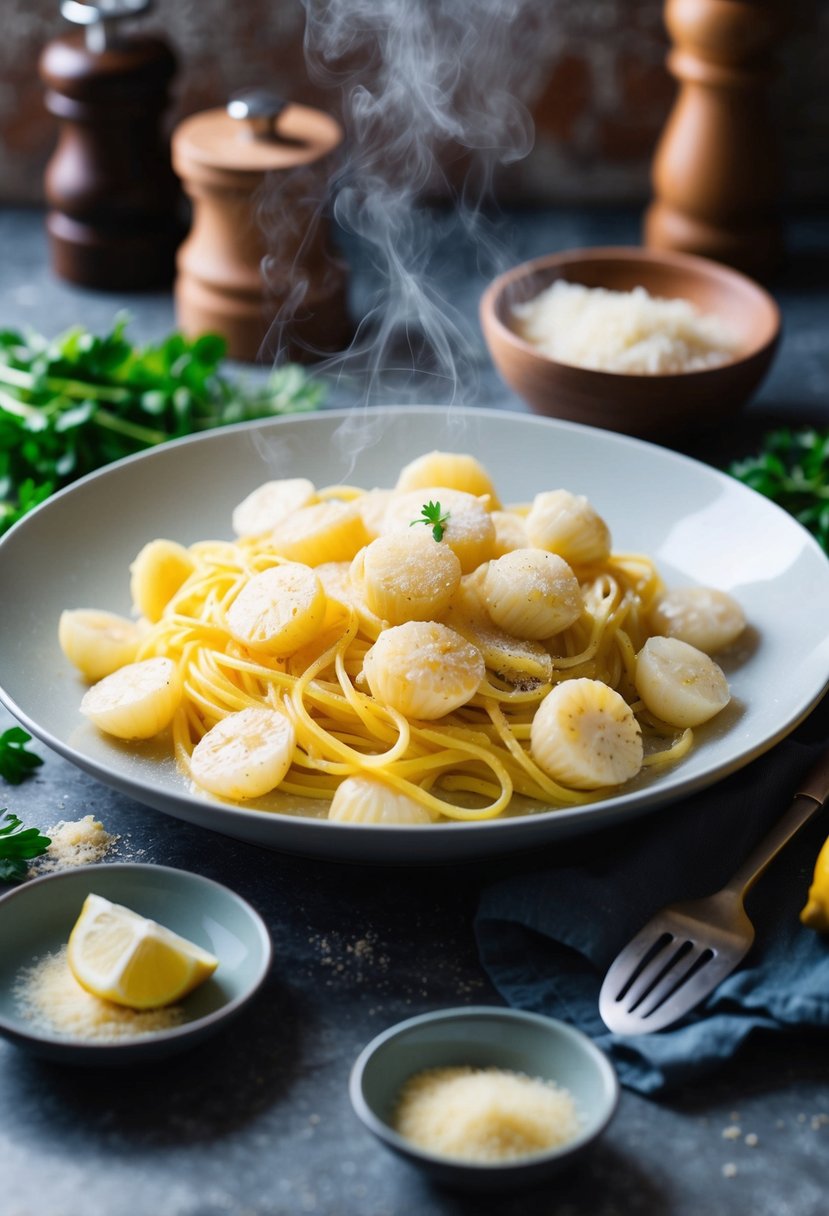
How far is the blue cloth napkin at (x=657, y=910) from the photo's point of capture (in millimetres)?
1742

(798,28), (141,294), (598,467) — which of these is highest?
(798,28)

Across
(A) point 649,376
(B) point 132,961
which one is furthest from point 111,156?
(B) point 132,961

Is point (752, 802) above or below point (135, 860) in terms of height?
above

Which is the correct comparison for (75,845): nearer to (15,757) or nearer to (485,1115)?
(15,757)

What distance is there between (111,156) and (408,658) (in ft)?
9.05

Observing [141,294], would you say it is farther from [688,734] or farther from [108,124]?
[688,734]

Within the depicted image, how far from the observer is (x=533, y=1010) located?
182 centimetres

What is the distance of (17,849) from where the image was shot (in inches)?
80.1


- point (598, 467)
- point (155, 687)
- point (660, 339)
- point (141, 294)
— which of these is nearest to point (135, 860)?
point (155, 687)

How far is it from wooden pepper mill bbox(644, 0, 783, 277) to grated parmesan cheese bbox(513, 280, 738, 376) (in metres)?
0.82

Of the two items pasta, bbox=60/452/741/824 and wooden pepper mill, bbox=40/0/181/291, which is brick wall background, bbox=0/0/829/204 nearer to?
wooden pepper mill, bbox=40/0/181/291

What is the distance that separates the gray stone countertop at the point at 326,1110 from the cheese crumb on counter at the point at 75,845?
33 mm

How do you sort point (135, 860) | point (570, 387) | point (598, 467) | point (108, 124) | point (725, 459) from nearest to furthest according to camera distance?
point (135, 860), point (598, 467), point (570, 387), point (725, 459), point (108, 124)

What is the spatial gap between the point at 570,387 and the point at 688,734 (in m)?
1.32
